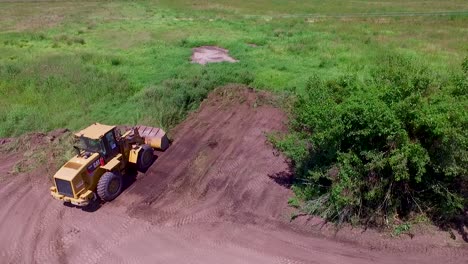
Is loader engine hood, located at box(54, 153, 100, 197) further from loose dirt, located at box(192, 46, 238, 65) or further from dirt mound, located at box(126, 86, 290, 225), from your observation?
loose dirt, located at box(192, 46, 238, 65)

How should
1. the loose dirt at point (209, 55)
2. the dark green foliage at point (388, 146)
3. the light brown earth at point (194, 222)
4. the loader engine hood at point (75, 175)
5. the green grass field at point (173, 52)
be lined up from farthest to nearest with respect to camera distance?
1. the loose dirt at point (209, 55)
2. the green grass field at point (173, 52)
3. the loader engine hood at point (75, 175)
4. the light brown earth at point (194, 222)
5. the dark green foliage at point (388, 146)

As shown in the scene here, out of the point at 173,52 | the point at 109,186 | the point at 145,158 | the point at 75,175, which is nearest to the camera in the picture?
the point at 75,175

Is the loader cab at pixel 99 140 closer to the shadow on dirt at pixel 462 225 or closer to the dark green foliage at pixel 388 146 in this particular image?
the dark green foliage at pixel 388 146

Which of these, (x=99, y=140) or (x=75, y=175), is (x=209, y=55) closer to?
(x=99, y=140)

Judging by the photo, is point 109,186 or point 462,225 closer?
point 462,225

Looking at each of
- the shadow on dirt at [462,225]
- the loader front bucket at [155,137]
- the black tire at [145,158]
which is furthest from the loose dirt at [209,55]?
the shadow on dirt at [462,225]

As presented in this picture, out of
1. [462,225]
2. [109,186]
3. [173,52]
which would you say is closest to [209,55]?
[173,52]
